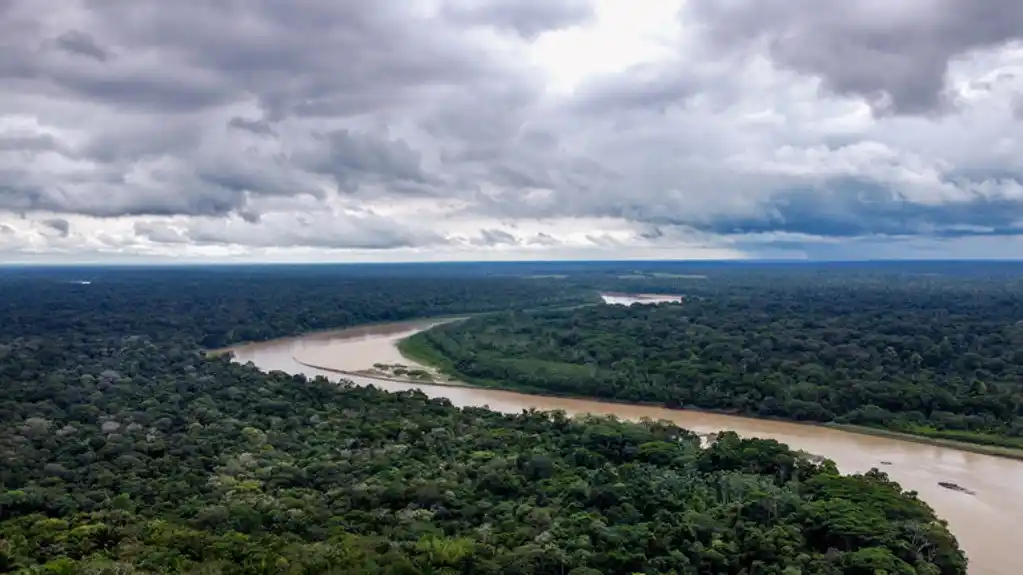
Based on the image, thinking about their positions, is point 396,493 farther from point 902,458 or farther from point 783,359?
point 783,359

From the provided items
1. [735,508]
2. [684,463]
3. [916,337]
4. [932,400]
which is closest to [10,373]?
[684,463]

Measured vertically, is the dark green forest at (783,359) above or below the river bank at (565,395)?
above

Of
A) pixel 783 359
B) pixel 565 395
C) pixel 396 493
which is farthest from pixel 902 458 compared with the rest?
pixel 396 493

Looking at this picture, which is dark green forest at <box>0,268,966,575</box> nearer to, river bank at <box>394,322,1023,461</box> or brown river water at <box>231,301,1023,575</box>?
brown river water at <box>231,301,1023,575</box>

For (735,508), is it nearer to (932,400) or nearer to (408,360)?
(932,400)

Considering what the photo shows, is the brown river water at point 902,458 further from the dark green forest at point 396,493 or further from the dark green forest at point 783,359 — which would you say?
the dark green forest at point 396,493

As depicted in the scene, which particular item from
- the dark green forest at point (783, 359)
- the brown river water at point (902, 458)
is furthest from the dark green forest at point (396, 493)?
the dark green forest at point (783, 359)

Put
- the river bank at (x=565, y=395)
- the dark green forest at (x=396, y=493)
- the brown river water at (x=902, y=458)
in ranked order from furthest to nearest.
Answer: the river bank at (x=565, y=395) < the brown river water at (x=902, y=458) < the dark green forest at (x=396, y=493)
